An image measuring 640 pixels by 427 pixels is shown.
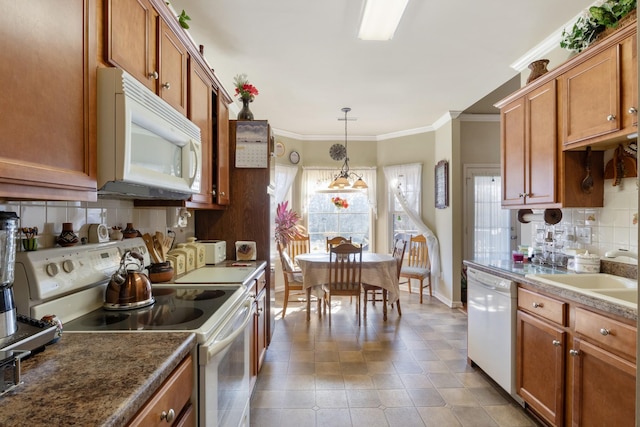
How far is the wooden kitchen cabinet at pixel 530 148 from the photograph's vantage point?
7.48ft

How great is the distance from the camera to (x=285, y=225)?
17.2 feet

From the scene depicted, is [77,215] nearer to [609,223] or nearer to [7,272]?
[7,272]

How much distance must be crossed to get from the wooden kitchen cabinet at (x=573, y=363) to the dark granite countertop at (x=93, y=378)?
1.73 metres

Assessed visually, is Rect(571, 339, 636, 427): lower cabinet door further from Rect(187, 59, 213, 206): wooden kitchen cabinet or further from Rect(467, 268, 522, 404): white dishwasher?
Rect(187, 59, 213, 206): wooden kitchen cabinet

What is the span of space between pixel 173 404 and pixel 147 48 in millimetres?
1394

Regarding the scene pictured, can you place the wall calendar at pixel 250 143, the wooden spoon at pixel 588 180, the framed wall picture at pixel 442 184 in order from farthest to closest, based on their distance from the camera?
the framed wall picture at pixel 442 184
the wall calendar at pixel 250 143
the wooden spoon at pixel 588 180

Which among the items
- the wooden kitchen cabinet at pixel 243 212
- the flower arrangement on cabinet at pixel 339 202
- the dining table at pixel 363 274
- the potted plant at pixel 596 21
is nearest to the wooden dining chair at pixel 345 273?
the dining table at pixel 363 274

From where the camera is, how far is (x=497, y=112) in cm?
480

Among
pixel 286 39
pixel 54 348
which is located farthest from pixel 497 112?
pixel 54 348

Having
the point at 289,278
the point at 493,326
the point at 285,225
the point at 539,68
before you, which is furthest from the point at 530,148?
the point at 285,225

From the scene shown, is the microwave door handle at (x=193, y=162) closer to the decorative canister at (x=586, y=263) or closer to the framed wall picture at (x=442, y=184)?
the decorative canister at (x=586, y=263)

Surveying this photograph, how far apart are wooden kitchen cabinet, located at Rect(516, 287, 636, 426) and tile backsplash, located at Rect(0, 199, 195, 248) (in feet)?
7.71

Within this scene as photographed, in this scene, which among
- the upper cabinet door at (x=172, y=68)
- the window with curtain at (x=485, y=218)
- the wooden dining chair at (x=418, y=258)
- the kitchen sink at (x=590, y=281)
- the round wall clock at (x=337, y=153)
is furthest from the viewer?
the round wall clock at (x=337, y=153)

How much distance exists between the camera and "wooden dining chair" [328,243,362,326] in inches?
152
